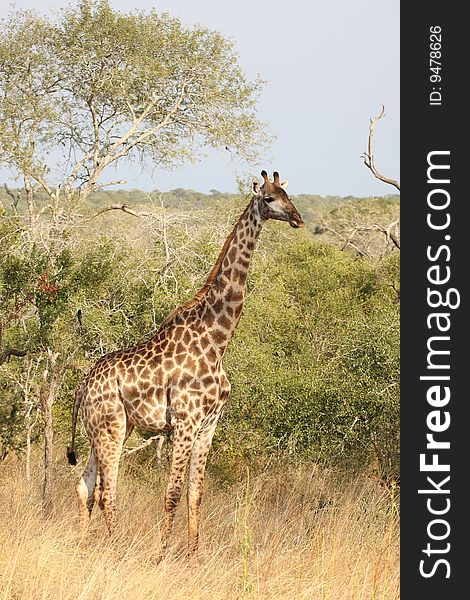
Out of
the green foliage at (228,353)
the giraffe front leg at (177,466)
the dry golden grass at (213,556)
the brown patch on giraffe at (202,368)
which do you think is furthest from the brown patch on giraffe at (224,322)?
the green foliage at (228,353)

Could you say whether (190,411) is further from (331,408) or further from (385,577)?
(331,408)

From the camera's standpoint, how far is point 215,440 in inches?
486

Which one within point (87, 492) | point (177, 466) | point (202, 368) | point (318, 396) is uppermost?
point (202, 368)

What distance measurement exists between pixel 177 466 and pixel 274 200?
6.93 ft

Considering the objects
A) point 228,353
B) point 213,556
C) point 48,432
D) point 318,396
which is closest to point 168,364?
point 213,556

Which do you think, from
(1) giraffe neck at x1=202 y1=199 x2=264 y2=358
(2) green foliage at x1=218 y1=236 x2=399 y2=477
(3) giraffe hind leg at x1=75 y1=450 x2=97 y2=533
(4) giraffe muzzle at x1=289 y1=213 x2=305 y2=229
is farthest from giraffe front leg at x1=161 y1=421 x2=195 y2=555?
(2) green foliage at x1=218 y1=236 x2=399 y2=477

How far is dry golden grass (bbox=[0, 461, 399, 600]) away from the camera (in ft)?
19.6

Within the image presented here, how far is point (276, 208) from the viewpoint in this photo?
25.0 feet

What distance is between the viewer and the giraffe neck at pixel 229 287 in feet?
26.1

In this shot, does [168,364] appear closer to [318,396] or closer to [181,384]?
[181,384]

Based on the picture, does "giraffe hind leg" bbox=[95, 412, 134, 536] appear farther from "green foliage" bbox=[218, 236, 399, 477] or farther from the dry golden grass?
"green foliage" bbox=[218, 236, 399, 477]

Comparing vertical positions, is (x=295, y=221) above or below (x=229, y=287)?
above

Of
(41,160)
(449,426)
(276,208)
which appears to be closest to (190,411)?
(276,208)

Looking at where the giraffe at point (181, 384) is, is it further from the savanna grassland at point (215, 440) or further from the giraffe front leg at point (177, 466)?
the savanna grassland at point (215, 440)
